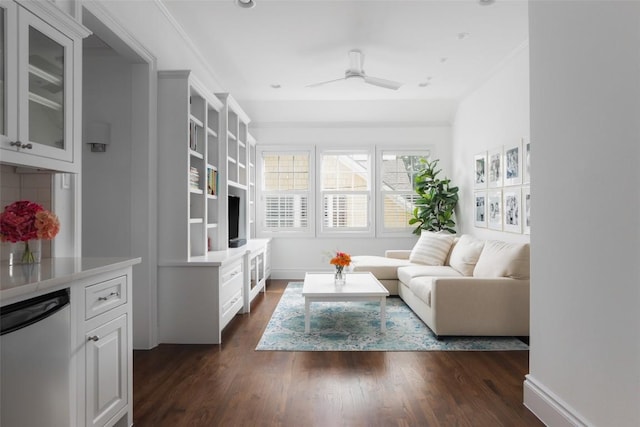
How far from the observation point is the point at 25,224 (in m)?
1.61

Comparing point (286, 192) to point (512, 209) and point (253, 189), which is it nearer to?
point (253, 189)

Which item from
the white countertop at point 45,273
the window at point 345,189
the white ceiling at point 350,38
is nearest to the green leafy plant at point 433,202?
the window at point 345,189

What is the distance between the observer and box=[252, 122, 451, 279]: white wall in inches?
259

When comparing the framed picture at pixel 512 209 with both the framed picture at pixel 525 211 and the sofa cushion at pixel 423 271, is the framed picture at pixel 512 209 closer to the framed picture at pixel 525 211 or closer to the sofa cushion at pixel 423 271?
the framed picture at pixel 525 211

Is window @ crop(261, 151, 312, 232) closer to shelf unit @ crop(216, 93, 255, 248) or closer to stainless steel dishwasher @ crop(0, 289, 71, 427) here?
shelf unit @ crop(216, 93, 255, 248)

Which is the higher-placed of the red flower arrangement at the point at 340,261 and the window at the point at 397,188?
the window at the point at 397,188

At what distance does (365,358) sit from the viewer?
3053mm

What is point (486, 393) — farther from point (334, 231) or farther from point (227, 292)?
point (334, 231)

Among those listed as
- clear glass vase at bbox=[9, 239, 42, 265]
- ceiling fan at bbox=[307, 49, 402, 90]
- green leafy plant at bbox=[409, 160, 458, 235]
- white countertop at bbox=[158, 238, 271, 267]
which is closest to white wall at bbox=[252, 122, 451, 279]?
green leafy plant at bbox=[409, 160, 458, 235]

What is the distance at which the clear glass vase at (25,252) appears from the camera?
1.67 meters

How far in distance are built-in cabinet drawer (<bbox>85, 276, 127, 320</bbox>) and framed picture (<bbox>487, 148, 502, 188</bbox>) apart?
4.28 m

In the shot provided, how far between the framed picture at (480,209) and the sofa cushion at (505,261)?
1.20m

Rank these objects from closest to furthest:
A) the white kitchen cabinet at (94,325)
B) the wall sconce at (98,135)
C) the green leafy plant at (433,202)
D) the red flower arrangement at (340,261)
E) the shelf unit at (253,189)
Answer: the white kitchen cabinet at (94,325) → the wall sconce at (98,135) → the red flower arrangement at (340,261) → the green leafy plant at (433,202) → the shelf unit at (253,189)

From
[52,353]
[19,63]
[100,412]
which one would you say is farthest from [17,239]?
[100,412]
